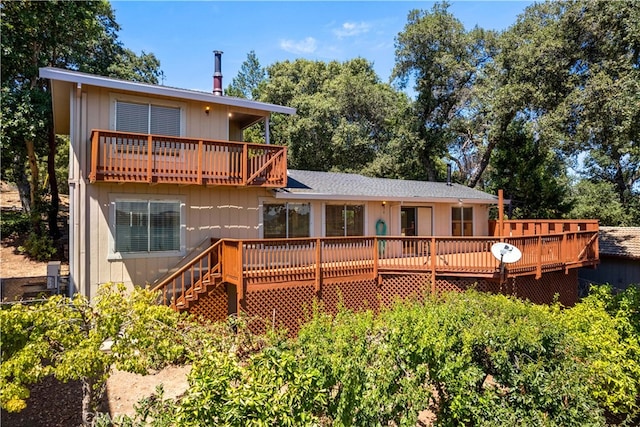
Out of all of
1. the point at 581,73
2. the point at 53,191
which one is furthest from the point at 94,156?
the point at 581,73

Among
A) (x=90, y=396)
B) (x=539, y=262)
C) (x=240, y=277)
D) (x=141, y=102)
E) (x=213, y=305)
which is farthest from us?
(x=539, y=262)

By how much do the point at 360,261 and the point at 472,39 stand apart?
823 inches

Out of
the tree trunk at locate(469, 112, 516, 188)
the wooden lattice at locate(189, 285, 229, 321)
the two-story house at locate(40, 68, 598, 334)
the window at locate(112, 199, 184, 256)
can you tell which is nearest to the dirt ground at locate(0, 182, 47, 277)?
the two-story house at locate(40, 68, 598, 334)

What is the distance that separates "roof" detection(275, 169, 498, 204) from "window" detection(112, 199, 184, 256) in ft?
10.1

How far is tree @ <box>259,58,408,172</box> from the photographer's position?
27.2m

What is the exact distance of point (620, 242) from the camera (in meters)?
18.2

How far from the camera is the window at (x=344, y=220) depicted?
12992 millimetres

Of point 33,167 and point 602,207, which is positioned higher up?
point 33,167

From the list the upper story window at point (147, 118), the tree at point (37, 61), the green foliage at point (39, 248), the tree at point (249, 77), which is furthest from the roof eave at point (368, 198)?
the tree at point (249, 77)

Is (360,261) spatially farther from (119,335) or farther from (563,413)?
(119,335)

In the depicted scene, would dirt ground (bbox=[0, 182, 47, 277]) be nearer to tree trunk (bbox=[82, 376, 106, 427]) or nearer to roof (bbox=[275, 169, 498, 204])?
roof (bbox=[275, 169, 498, 204])

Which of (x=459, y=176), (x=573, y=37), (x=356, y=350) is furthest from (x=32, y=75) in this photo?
(x=459, y=176)

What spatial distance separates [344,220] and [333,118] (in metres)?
16.7

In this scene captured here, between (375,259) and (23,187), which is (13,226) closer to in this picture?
(23,187)
